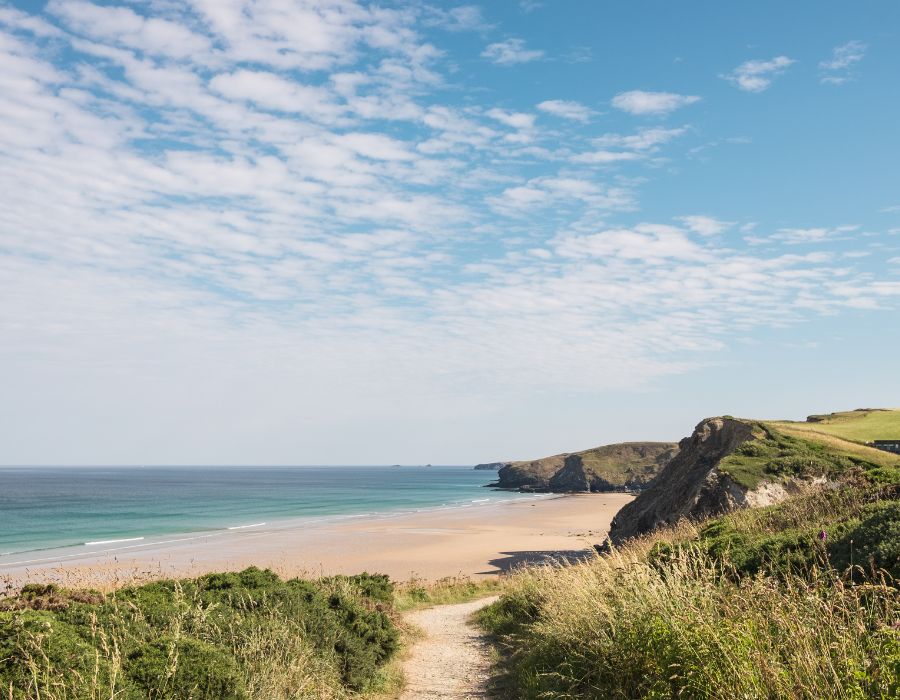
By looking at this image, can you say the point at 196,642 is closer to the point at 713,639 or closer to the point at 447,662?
the point at 713,639

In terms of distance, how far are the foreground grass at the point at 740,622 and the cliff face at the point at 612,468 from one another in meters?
118

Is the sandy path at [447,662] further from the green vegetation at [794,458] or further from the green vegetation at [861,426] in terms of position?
the green vegetation at [861,426]

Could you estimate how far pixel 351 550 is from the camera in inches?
1658

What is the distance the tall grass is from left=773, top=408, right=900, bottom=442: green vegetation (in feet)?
83.0

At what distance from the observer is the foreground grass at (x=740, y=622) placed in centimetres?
473

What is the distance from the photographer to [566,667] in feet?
27.6

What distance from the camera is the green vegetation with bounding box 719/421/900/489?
23.7m

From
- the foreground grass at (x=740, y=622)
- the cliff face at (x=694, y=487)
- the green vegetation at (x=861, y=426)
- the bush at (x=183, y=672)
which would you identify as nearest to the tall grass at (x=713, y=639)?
the foreground grass at (x=740, y=622)

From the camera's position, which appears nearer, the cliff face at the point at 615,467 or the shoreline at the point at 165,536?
the shoreline at the point at 165,536

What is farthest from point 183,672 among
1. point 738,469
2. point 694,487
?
point 694,487

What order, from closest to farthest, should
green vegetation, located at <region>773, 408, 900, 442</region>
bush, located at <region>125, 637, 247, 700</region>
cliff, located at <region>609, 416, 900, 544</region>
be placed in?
bush, located at <region>125, 637, 247, 700</region> → cliff, located at <region>609, 416, 900, 544</region> → green vegetation, located at <region>773, 408, 900, 442</region>

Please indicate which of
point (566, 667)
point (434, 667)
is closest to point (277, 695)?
point (566, 667)

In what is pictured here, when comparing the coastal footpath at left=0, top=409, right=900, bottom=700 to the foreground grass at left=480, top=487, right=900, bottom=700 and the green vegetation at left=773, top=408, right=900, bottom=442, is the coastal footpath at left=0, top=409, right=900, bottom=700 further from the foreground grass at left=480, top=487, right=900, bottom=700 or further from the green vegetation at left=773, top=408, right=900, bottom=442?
the green vegetation at left=773, top=408, right=900, bottom=442

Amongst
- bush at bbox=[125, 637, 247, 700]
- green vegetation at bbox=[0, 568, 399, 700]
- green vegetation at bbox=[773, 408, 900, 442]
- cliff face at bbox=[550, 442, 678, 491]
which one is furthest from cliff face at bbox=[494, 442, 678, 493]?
bush at bbox=[125, 637, 247, 700]
